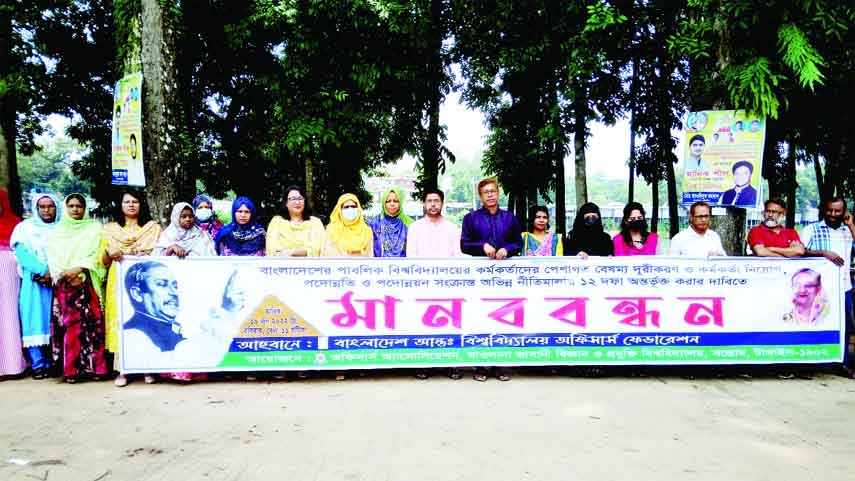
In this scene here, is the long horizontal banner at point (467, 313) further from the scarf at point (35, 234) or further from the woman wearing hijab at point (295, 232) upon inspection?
the scarf at point (35, 234)

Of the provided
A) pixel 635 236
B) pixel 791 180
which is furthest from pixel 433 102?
pixel 791 180

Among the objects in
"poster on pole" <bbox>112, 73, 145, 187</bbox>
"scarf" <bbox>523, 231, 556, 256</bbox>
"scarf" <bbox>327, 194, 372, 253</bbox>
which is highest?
"poster on pole" <bbox>112, 73, 145, 187</bbox>

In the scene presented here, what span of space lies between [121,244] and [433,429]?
3401mm

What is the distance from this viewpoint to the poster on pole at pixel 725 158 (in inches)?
241

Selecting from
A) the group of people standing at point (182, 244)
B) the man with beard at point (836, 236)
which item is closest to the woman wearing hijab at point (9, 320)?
the group of people standing at point (182, 244)

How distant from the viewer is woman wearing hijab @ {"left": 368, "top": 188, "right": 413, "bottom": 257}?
5746mm

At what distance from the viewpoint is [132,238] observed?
527 cm

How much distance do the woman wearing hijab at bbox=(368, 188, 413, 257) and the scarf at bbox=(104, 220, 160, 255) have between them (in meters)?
2.07

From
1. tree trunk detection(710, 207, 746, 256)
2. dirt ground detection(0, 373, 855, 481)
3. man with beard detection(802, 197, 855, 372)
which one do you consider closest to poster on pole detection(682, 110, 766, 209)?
tree trunk detection(710, 207, 746, 256)

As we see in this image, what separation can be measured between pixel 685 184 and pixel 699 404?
9.51ft

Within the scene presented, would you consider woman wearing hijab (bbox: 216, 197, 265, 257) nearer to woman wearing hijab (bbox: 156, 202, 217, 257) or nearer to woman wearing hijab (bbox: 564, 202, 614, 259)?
woman wearing hijab (bbox: 156, 202, 217, 257)

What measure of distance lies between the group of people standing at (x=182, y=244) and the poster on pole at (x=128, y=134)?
134 cm

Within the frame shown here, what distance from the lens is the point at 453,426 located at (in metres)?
3.86

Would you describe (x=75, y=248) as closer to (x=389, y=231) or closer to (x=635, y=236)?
(x=389, y=231)
